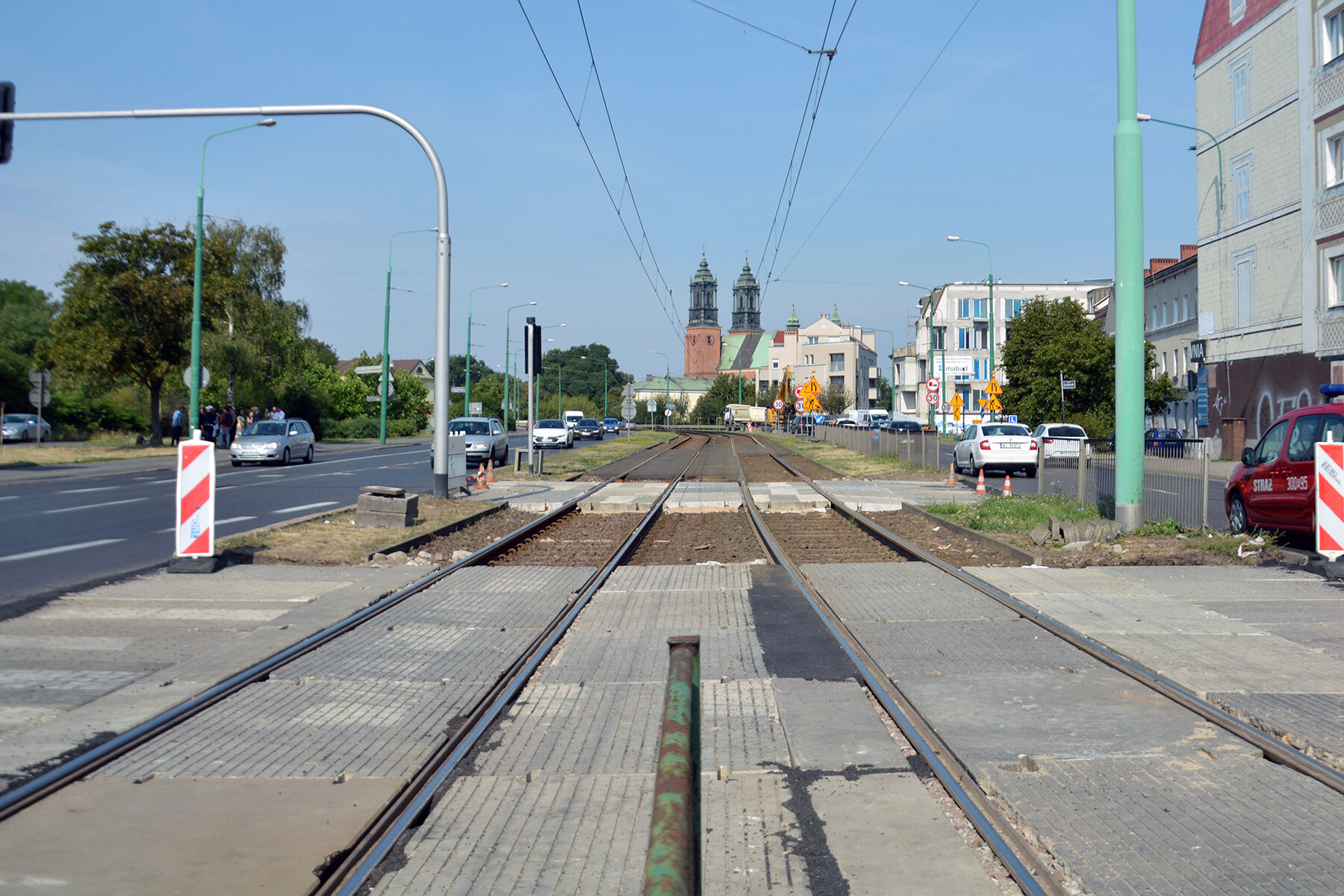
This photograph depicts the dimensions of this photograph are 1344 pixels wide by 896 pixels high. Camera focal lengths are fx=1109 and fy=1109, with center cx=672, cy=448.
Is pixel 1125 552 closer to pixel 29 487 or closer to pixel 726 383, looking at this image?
pixel 29 487

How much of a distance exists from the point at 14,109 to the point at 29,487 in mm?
10809

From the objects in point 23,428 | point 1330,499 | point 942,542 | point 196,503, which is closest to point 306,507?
point 196,503

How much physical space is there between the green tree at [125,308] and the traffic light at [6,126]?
2439cm

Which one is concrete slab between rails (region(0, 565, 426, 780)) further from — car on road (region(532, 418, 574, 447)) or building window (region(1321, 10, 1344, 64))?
car on road (region(532, 418, 574, 447))

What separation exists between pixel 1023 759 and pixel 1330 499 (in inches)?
318

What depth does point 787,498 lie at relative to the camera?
22531mm

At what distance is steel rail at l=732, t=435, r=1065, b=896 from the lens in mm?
3779

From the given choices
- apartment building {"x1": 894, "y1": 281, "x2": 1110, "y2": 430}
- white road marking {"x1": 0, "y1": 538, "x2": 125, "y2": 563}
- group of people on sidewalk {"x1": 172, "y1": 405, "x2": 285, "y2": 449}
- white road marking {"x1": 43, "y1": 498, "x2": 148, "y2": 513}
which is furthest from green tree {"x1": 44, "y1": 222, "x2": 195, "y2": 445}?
apartment building {"x1": 894, "y1": 281, "x2": 1110, "y2": 430}

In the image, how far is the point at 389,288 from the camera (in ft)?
184

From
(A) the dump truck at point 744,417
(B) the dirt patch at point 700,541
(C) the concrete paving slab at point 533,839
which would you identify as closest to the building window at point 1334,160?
(B) the dirt patch at point 700,541

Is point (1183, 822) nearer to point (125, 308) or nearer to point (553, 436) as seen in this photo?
point (125, 308)

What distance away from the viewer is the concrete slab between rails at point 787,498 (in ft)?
69.2

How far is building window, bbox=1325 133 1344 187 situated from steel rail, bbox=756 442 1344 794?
90.7 ft

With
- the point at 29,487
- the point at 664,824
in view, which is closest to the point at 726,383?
the point at 29,487
